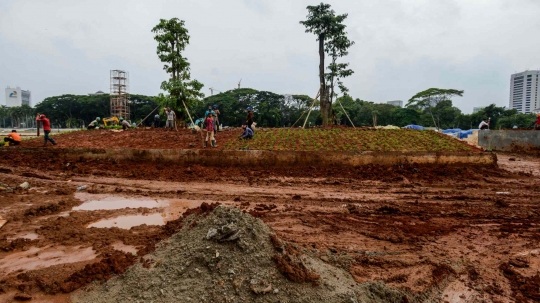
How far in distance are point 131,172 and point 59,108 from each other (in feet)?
201

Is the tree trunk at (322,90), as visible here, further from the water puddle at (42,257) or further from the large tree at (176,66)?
the water puddle at (42,257)

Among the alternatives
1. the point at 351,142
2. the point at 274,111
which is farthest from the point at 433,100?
the point at 351,142

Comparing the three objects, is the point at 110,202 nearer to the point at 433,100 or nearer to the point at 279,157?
the point at 279,157

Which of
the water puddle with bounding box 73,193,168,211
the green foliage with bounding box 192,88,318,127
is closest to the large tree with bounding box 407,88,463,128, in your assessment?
the green foliage with bounding box 192,88,318,127

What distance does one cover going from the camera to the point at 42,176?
997 cm

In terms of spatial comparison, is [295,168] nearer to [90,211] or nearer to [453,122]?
[90,211]

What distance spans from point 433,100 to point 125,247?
5856 cm

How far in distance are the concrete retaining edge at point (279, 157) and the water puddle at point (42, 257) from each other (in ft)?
23.0

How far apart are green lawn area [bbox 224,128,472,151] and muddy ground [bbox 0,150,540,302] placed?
86.7 inches

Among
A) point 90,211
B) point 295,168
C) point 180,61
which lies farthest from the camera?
point 180,61

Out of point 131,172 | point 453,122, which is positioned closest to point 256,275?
point 131,172

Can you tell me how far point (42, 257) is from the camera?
4.73 m

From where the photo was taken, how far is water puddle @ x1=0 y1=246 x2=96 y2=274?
4488mm

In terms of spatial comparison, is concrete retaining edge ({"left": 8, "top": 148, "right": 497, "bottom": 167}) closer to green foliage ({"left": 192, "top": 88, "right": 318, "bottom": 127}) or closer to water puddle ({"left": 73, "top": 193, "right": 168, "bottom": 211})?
water puddle ({"left": 73, "top": 193, "right": 168, "bottom": 211})
